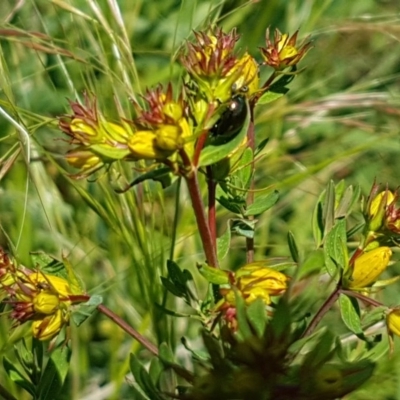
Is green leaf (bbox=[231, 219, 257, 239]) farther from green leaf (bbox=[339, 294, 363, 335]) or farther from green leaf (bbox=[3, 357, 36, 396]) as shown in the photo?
green leaf (bbox=[3, 357, 36, 396])

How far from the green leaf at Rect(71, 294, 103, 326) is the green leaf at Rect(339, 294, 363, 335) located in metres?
0.22

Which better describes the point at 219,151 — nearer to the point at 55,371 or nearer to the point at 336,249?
the point at 336,249

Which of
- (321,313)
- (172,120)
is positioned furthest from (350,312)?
(172,120)

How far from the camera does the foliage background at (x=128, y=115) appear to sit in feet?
3.69

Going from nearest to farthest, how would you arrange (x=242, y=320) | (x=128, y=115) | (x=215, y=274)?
(x=242, y=320)
(x=215, y=274)
(x=128, y=115)

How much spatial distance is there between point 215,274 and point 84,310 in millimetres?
136

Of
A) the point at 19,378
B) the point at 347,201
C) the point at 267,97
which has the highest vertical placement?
the point at 267,97

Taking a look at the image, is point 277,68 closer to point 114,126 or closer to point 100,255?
point 114,126

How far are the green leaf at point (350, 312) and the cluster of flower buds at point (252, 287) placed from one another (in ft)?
0.27

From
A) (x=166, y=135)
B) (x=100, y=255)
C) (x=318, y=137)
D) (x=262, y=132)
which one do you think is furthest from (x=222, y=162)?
(x=318, y=137)

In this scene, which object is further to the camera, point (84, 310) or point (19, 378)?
point (19, 378)

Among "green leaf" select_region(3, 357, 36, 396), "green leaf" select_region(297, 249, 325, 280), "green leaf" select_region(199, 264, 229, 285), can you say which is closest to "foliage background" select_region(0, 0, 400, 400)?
"green leaf" select_region(3, 357, 36, 396)

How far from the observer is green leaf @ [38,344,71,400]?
78cm

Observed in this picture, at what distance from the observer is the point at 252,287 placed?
2.15 feet
